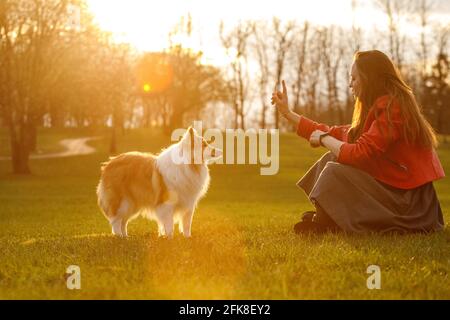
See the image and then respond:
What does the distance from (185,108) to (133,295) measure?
2473 inches

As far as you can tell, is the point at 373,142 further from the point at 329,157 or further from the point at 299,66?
the point at 299,66

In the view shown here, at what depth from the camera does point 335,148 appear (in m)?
7.53

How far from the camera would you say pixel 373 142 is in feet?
23.8

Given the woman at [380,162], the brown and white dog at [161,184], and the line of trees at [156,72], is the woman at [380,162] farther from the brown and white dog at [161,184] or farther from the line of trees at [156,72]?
the line of trees at [156,72]

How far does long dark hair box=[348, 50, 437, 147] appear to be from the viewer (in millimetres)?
7324

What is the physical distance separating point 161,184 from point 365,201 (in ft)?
12.1

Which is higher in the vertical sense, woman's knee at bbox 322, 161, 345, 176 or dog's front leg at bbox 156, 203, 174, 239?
woman's knee at bbox 322, 161, 345, 176

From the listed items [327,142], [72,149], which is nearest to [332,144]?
[327,142]

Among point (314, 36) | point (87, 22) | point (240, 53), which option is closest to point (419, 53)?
point (314, 36)

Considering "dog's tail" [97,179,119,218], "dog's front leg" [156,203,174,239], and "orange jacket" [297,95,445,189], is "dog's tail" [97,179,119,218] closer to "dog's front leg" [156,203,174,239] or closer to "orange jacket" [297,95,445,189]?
"dog's front leg" [156,203,174,239]

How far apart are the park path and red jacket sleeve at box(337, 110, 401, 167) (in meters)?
47.7

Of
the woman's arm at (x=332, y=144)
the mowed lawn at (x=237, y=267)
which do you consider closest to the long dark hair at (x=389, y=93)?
the woman's arm at (x=332, y=144)

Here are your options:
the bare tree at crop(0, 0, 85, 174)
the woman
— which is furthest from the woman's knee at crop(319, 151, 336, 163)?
the bare tree at crop(0, 0, 85, 174)

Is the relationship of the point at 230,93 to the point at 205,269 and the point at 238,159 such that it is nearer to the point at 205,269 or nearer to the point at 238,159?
the point at 238,159
